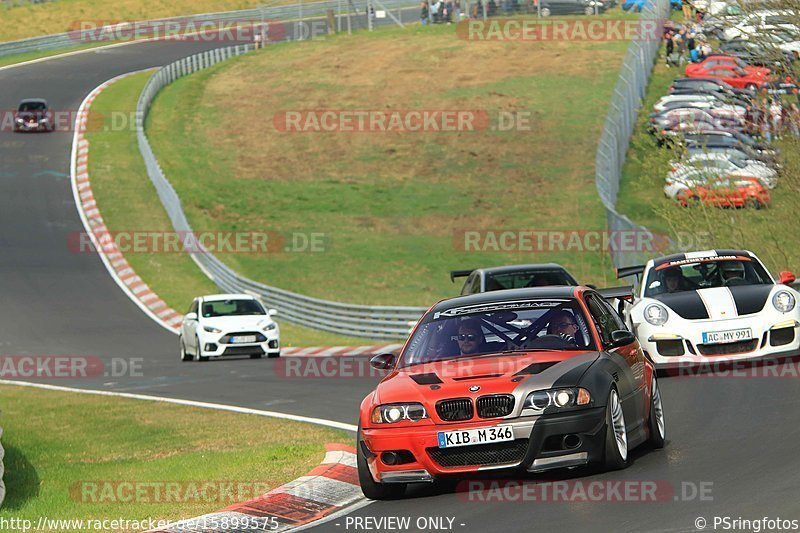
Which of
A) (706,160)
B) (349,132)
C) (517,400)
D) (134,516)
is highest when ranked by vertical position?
(517,400)

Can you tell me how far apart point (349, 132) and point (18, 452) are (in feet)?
150

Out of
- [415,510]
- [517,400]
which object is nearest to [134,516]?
[415,510]

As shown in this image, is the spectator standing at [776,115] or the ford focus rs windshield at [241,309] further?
the ford focus rs windshield at [241,309]

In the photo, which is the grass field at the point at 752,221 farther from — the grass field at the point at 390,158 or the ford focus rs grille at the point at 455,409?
the ford focus rs grille at the point at 455,409

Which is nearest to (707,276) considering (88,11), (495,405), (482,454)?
(495,405)

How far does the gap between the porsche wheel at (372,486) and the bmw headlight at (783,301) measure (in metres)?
7.18

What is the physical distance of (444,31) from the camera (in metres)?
72.9

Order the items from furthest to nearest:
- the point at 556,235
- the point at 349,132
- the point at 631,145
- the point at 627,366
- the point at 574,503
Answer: the point at 349,132, the point at 631,145, the point at 556,235, the point at 627,366, the point at 574,503

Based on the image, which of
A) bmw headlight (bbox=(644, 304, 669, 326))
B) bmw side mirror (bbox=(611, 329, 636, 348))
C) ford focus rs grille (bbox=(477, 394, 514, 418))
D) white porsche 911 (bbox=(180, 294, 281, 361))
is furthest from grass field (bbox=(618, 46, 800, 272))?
ford focus rs grille (bbox=(477, 394, 514, 418))

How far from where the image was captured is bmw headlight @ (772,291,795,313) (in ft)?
48.8

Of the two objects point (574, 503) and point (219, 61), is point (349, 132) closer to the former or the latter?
point (219, 61)

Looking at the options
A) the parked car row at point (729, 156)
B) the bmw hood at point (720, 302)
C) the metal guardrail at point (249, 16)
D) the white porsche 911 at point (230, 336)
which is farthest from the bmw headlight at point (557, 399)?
the metal guardrail at point (249, 16)

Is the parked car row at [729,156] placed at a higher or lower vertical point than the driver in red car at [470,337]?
lower

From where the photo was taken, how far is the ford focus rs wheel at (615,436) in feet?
29.0
